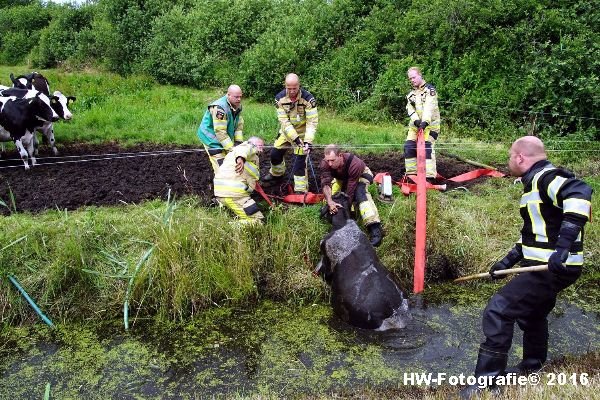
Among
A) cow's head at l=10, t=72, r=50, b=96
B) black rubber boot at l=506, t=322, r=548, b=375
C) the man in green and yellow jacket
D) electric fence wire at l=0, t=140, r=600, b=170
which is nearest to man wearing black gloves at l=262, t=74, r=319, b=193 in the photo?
the man in green and yellow jacket

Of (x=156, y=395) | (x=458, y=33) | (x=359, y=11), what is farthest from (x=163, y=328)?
(x=359, y=11)

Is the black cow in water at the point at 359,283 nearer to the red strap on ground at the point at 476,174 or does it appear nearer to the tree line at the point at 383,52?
the red strap on ground at the point at 476,174

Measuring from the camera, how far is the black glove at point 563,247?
3.75 meters

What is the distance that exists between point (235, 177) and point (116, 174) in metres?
2.75

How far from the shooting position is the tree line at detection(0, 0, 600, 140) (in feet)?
36.0

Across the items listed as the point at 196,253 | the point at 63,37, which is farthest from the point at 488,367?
the point at 63,37

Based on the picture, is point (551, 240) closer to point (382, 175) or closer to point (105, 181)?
point (382, 175)

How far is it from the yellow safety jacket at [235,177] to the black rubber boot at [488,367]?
349 centimetres

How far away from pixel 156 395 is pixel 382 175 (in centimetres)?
414

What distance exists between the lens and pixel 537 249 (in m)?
4.13

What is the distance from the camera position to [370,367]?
496cm

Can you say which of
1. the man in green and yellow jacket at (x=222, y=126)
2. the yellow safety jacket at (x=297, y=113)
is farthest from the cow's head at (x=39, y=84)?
the yellow safety jacket at (x=297, y=113)

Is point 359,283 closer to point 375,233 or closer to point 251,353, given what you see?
point 375,233

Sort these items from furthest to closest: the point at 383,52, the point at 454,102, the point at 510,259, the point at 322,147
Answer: the point at 383,52, the point at 454,102, the point at 322,147, the point at 510,259
